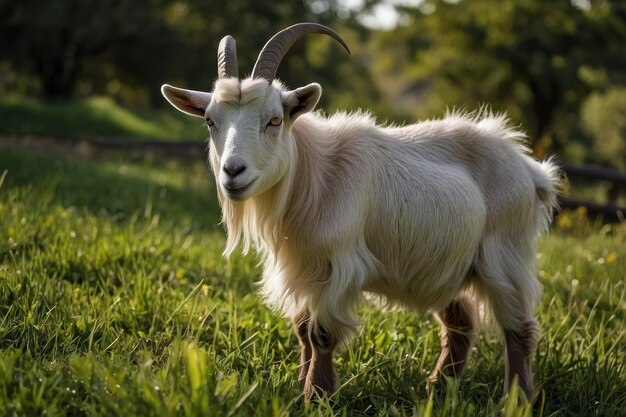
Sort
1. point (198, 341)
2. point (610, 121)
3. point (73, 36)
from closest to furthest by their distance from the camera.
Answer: point (198, 341) < point (610, 121) < point (73, 36)

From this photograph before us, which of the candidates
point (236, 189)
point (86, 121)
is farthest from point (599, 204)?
point (86, 121)

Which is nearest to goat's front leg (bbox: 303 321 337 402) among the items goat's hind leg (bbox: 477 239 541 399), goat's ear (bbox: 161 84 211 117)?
goat's hind leg (bbox: 477 239 541 399)

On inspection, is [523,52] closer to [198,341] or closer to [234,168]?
[198,341]

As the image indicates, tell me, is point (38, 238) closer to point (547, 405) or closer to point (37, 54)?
point (547, 405)

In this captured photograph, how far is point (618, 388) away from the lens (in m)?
4.05

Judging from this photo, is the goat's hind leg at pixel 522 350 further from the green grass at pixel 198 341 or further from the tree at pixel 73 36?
the tree at pixel 73 36

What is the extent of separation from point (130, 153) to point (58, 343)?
10623 mm

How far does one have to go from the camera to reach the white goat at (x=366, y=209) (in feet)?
12.3

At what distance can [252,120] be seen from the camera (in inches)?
143

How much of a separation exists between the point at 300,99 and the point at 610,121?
63.3 feet

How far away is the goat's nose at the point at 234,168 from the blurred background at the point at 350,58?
15372mm

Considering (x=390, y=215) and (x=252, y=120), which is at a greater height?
(x=252, y=120)

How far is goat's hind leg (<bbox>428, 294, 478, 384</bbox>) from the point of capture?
14.5 feet

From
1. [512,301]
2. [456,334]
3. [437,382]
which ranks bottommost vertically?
[437,382]
